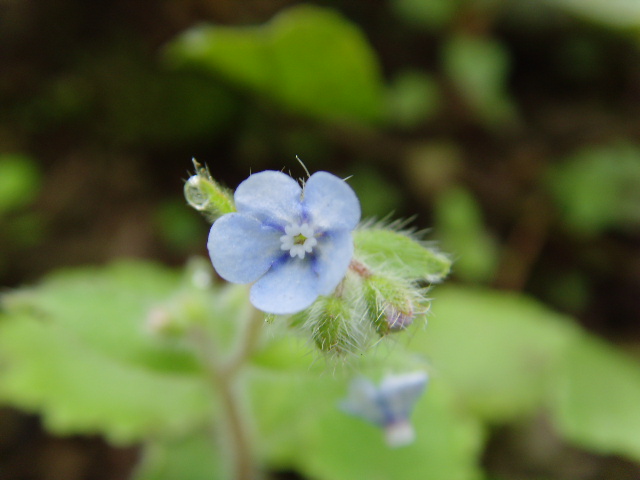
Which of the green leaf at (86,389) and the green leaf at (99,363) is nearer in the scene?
the green leaf at (99,363)

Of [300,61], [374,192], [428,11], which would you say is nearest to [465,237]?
[374,192]

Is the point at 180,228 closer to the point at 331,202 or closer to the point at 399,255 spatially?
the point at 399,255

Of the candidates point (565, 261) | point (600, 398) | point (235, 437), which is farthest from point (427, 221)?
point (235, 437)

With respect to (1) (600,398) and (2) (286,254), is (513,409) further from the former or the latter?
(2) (286,254)

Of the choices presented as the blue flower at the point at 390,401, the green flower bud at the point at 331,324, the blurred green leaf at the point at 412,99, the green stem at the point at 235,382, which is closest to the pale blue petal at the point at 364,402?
the blue flower at the point at 390,401

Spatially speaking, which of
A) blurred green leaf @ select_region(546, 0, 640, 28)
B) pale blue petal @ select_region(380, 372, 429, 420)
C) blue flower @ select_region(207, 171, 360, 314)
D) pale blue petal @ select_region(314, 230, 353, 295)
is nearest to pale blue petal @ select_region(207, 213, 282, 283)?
blue flower @ select_region(207, 171, 360, 314)

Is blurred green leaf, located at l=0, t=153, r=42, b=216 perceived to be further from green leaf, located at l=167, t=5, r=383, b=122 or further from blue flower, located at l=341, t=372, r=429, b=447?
blue flower, located at l=341, t=372, r=429, b=447

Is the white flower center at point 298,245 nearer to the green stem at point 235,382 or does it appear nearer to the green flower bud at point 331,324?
the green flower bud at point 331,324
